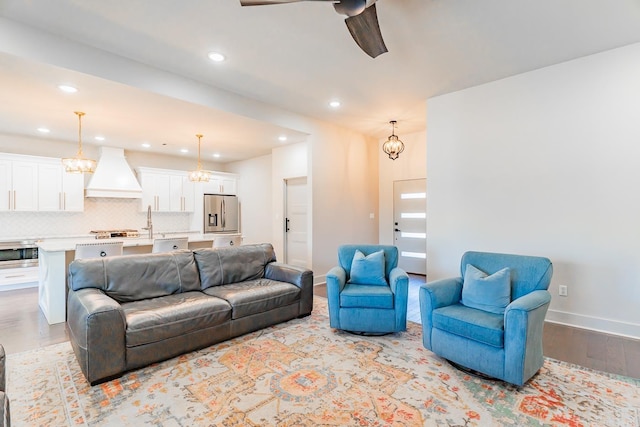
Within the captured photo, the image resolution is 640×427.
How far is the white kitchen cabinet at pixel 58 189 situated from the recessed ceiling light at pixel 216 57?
440cm

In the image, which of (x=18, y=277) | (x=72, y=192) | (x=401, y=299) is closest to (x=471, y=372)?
(x=401, y=299)

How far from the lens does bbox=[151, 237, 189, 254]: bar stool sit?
440cm

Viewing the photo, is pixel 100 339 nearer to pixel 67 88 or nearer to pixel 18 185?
pixel 67 88

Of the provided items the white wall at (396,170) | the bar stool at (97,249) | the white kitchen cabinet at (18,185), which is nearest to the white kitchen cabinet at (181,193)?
the white kitchen cabinet at (18,185)

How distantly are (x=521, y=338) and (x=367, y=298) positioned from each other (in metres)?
1.36

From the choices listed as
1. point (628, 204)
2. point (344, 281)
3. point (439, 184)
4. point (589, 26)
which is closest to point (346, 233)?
point (439, 184)

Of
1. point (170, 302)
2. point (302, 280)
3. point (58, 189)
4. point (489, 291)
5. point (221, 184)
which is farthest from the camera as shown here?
point (221, 184)

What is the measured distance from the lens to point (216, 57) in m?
3.36

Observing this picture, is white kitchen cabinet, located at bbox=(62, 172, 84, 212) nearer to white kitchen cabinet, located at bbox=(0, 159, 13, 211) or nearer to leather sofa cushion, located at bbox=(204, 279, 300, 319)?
white kitchen cabinet, located at bbox=(0, 159, 13, 211)

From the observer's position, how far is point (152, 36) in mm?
2967

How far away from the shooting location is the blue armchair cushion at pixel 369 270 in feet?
11.4

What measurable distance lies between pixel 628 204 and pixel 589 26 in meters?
1.82

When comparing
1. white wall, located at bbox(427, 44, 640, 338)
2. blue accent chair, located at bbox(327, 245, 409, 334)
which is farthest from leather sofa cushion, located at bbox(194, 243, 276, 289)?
white wall, located at bbox(427, 44, 640, 338)

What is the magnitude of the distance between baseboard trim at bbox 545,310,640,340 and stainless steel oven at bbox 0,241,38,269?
800 centimetres
